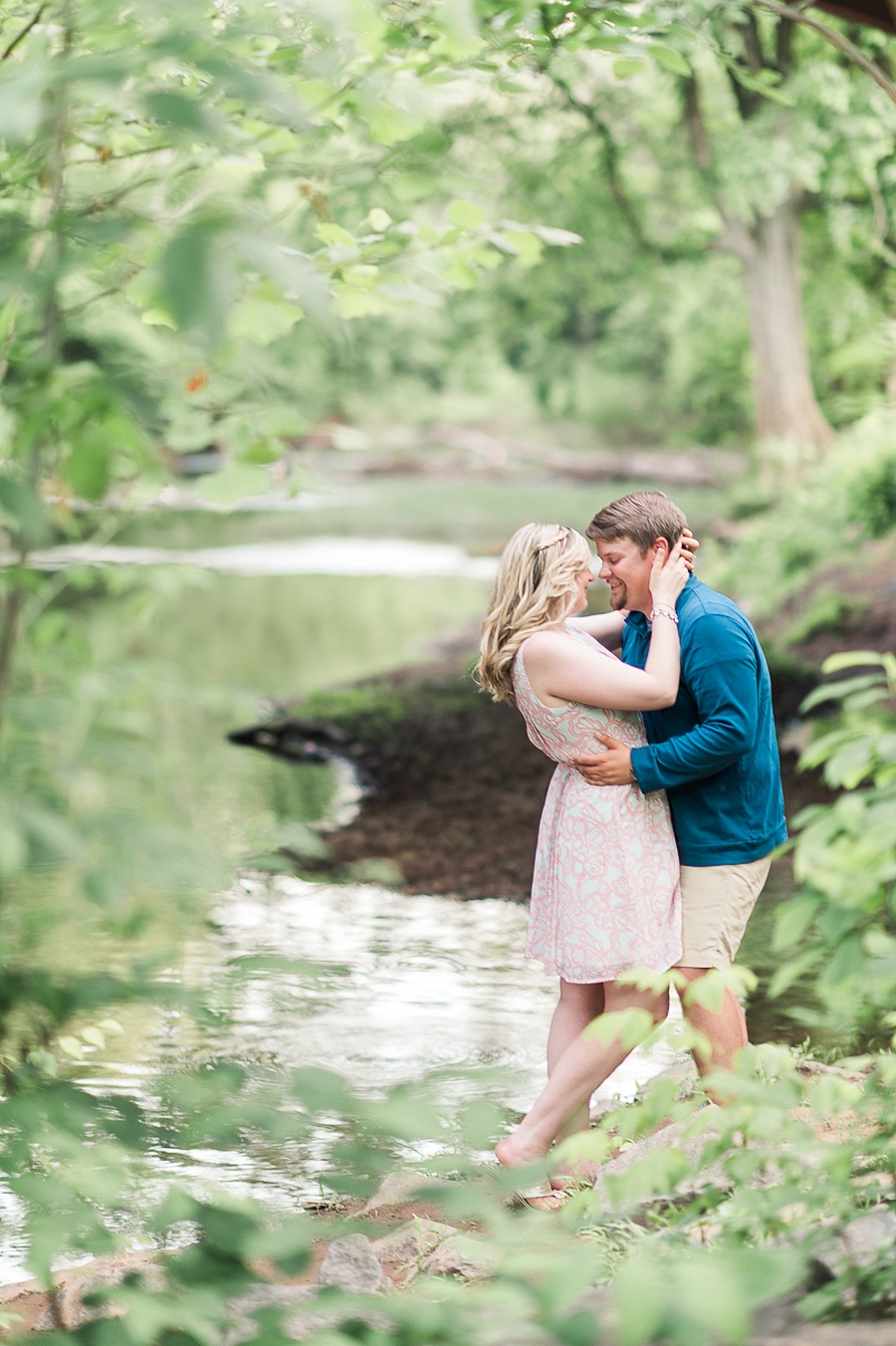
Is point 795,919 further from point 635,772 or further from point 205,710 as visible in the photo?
point 635,772

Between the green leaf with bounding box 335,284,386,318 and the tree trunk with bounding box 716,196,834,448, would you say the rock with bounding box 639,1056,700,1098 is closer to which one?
the green leaf with bounding box 335,284,386,318

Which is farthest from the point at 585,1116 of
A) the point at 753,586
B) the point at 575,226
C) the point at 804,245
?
the point at 804,245

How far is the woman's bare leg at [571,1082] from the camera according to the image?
402cm

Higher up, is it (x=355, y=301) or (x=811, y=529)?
(x=355, y=301)

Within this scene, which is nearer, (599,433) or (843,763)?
(843,763)

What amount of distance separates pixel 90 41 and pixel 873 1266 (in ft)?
7.69

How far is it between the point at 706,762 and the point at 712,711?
15cm

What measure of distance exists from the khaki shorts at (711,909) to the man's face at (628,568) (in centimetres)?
86

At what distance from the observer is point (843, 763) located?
6.79 feet

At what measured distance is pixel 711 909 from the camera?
407 centimetres

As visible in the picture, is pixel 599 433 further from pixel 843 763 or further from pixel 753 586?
pixel 843 763

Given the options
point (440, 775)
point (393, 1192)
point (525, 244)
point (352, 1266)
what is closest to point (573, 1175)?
point (393, 1192)

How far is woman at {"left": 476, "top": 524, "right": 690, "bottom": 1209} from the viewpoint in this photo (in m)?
3.96

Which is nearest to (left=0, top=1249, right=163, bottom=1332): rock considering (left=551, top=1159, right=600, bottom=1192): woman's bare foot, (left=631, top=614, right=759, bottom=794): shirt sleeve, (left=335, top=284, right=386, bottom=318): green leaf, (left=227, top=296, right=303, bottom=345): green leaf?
(left=551, top=1159, right=600, bottom=1192): woman's bare foot
